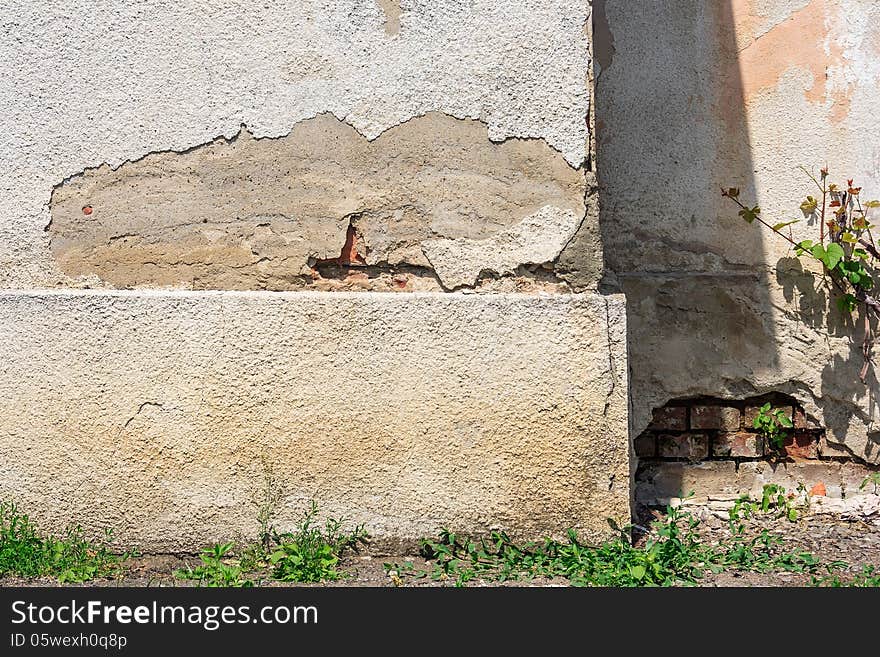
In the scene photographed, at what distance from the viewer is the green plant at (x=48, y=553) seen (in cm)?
283

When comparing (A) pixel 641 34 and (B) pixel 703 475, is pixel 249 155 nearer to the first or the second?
(A) pixel 641 34

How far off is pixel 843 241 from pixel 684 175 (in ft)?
2.16

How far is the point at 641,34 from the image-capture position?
12.1ft

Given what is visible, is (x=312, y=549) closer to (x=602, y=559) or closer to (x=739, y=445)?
(x=602, y=559)

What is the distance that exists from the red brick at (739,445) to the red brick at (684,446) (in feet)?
0.16

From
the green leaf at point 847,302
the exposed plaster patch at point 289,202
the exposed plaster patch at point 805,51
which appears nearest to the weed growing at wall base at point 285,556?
the exposed plaster patch at point 289,202

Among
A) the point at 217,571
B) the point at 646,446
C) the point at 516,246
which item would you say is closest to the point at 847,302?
the point at 646,446

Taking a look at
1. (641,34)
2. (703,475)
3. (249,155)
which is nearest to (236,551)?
(249,155)

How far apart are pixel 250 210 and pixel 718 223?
1.86 metres

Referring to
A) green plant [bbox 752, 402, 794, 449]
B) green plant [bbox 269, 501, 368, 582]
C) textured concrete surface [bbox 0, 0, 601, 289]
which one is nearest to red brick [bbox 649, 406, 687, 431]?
green plant [bbox 752, 402, 794, 449]

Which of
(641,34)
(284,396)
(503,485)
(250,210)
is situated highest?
(641,34)

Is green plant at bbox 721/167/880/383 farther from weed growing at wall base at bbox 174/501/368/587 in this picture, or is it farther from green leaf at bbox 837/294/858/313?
weed growing at wall base at bbox 174/501/368/587

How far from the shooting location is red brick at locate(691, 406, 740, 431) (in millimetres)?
3768

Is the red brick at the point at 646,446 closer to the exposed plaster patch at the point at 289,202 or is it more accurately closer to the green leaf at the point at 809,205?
the green leaf at the point at 809,205
